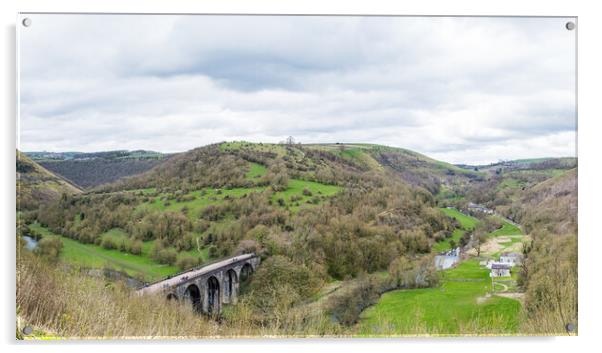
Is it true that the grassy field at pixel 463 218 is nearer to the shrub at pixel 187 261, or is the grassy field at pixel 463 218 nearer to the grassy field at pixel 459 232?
the grassy field at pixel 459 232

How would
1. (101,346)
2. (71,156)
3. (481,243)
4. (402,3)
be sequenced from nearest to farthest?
(101,346) < (402,3) < (71,156) < (481,243)

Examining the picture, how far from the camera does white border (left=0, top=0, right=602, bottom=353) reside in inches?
205

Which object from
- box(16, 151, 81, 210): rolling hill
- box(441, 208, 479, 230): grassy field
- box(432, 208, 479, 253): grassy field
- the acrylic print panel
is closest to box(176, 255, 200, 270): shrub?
the acrylic print panel

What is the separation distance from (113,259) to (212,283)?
1.48 m

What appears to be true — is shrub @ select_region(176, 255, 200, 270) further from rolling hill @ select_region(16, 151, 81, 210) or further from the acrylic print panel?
rolling hill @ select_region(16, 151, 81, 210)

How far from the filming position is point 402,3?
545 cm

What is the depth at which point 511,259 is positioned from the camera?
603cm

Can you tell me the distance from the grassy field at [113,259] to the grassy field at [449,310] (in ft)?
10.4

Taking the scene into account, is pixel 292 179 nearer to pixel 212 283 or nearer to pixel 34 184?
pixel 212 283

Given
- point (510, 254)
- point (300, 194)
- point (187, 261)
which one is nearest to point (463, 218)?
point (510, 254)

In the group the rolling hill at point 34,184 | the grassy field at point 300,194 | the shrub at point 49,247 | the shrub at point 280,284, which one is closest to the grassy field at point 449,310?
the shrub at point 280,284

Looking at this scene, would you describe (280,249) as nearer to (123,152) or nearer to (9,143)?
(123,152)

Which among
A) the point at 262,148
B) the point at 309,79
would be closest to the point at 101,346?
the point at 262,148

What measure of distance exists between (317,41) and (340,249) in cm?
311
